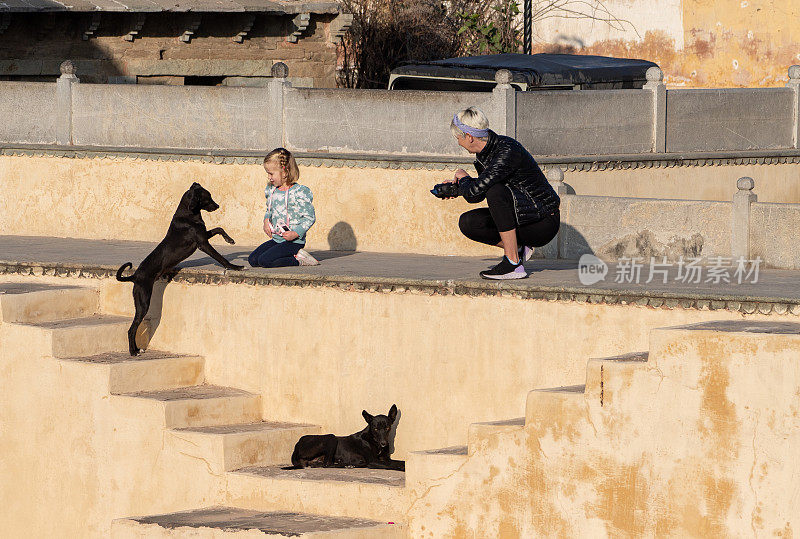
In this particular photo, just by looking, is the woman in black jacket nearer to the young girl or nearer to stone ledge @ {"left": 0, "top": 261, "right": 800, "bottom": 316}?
stone ledge @ {"left": 0, "top": 261, "right": 800, "bottom": 316}

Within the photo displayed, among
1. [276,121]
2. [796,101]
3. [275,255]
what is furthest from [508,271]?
[796,101]

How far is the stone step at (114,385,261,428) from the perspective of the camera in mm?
11766

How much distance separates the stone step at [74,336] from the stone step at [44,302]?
10cm

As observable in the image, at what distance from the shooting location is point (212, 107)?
15.1m

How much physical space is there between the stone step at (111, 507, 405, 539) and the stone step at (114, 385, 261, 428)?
0.87 meters

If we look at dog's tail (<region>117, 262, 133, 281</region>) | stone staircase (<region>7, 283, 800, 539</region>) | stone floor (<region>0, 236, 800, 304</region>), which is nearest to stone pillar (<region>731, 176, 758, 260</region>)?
stone floor (<region>0, 236, 800, 304</region>)

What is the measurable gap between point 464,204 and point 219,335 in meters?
2.88

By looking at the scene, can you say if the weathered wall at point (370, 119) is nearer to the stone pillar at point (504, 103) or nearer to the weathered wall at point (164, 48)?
the stone pillar at point (504, 103)

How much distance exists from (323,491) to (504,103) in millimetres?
4835

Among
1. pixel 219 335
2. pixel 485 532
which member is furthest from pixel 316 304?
pixel 485 532

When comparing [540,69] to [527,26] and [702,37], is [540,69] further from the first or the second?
[702,37]

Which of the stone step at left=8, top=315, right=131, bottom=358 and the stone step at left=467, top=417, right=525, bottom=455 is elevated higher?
the stone step at left=8, top=315, right=131, bottom=358

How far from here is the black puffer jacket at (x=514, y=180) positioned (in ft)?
35.4

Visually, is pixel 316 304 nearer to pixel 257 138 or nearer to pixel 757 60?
pixel 257 138
